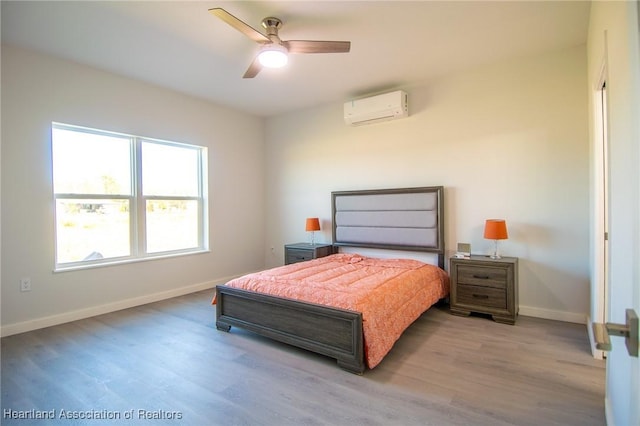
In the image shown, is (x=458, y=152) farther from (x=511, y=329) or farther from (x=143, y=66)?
(x=143, y=66)

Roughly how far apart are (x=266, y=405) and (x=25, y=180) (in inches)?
129

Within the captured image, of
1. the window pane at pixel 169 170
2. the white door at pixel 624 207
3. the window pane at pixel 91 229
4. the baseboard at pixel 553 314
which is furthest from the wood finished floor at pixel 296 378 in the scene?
the window pane at pixel 169 170

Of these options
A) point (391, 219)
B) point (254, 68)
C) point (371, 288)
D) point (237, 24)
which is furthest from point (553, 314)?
point (237, 24)

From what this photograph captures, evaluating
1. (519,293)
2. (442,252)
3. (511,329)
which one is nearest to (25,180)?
(442,252)

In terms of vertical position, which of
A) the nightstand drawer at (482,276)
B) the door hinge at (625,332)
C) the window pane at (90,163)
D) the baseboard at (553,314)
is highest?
the window pane at (90,163)

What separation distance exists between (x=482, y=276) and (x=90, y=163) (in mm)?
4626

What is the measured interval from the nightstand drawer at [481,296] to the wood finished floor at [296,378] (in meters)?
0.30

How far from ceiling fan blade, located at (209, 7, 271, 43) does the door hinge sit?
2.48m

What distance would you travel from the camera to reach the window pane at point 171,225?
430cm

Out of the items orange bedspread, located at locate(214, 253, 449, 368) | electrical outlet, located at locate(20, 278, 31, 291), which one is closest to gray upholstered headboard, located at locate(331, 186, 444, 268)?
orange bedspread, located at locate(214, 253, 449, 368)

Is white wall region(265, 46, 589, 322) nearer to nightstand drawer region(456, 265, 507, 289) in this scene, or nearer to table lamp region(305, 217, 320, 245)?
nightstand drawer region(456, 265, 507, 289)

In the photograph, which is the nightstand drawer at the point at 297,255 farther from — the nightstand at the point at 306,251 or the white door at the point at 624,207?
the white door at the point at 624,207

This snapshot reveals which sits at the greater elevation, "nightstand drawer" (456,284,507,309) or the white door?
the white door

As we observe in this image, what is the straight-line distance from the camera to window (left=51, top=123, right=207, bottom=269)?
3.54m
